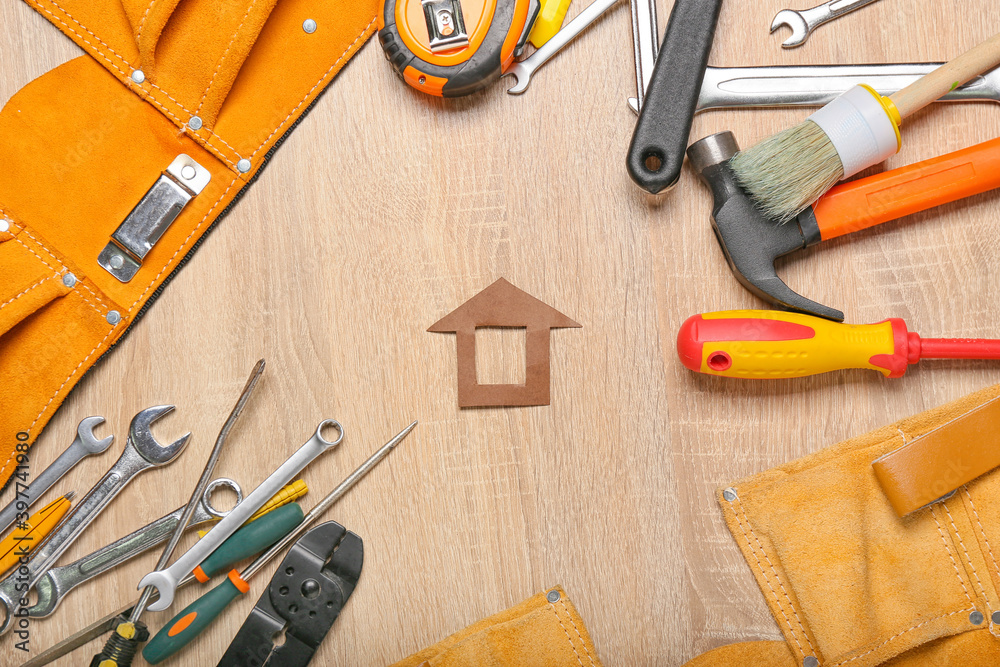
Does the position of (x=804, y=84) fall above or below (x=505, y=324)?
above

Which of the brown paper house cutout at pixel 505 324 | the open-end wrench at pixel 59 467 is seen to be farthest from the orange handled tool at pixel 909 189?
the open-end wrench at pixel 59 467

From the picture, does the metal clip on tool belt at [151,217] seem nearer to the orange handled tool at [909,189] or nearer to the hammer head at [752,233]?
the hammer head at [752,233]

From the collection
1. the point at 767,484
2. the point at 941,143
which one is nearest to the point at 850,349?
the point at 767,484

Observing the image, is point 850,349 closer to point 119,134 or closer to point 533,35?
point 533,35

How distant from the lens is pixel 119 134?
0.72m

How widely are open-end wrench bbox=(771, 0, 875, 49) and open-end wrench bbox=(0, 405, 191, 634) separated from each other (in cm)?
80

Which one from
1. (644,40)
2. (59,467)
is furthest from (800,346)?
(59,467)

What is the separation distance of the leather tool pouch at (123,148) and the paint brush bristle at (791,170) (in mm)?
447

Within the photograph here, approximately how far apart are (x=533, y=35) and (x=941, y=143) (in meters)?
0.46

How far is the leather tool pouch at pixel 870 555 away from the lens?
26.3 inches

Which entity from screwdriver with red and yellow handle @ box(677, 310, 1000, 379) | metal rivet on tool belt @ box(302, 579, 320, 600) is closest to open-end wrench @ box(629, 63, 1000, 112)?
screwdriver with red and yellow handle @ box(677, 310, 1000, 379)

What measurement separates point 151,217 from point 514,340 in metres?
0.42

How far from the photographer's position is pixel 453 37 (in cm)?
69

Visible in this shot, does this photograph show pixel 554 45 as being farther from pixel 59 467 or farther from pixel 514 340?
pixel 59 467
